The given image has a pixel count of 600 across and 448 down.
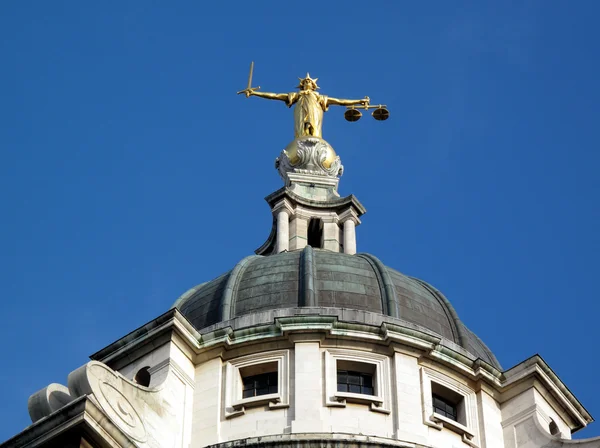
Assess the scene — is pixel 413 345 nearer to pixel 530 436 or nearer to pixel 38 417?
pixel 530 436

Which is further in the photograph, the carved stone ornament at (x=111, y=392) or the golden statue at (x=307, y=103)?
the golden statue at (x=307, y=103)

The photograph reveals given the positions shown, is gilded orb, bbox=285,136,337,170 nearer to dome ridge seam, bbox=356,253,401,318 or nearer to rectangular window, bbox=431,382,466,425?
dome ridge seam, bbox=356,253,401,318

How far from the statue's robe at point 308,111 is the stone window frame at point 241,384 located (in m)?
18.4

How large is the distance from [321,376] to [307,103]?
20.6 meters

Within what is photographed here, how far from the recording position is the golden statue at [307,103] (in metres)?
69.6

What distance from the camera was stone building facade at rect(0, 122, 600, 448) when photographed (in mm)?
50156

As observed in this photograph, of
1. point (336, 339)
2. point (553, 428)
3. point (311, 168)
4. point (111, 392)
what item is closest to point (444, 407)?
point (553, 428)

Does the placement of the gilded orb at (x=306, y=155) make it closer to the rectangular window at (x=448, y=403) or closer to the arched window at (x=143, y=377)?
the rectangular window at (x=448, y=403)

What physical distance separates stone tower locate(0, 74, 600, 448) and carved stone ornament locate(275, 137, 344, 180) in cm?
1156

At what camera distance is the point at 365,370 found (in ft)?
172

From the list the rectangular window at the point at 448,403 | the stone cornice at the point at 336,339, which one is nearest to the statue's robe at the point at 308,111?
the stone cornice at the point at 336,339

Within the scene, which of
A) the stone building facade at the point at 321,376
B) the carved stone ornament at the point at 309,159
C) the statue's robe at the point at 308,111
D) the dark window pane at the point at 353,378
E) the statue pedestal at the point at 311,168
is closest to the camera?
the stone building facade at the point at 321,376

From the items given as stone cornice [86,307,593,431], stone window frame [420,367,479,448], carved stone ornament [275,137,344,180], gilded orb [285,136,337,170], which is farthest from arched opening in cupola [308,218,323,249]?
stone window frame [420,367,479,448]

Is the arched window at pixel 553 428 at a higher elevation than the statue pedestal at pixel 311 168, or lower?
lower
